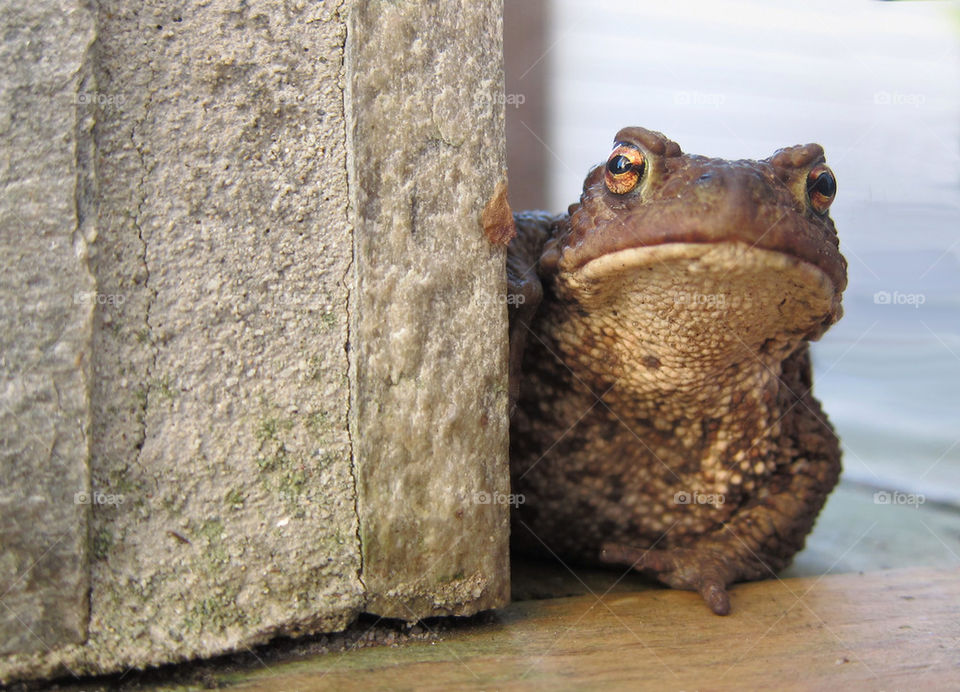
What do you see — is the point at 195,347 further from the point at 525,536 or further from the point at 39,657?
the point at 525,536

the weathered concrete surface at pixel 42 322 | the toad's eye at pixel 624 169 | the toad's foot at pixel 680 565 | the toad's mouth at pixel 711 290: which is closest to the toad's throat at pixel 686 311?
the toad's mouth at pixel 711 290

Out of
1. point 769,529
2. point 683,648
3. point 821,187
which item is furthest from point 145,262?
point 769,529

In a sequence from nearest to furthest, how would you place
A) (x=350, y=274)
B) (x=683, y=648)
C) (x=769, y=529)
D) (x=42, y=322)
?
(x=42, y=322) < (x=350, y=274) < (x=683, y=648) < (x=769, y=529)

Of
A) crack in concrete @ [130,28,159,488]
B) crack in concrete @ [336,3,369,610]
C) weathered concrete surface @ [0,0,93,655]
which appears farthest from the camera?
crack in concrete @ [336,3,369,610]

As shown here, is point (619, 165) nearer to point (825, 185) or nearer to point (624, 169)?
point (624, 169)

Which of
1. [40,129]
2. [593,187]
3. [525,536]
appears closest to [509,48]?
[593,187]

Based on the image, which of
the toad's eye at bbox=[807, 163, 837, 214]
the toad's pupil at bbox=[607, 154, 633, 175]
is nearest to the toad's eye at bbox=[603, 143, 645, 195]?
the toad's pupil at bbox=[607, 154, 633, 175]

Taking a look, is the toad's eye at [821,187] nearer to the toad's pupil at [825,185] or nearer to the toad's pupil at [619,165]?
the toad's pupil at [825,185]

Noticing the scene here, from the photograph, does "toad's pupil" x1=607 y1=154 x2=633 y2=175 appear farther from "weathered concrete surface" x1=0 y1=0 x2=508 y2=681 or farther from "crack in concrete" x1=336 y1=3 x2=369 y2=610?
"crack in concrete" x1=336 y1=3 x2=369 y2=610
